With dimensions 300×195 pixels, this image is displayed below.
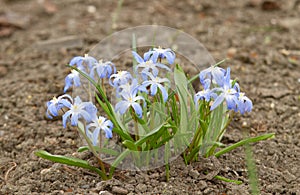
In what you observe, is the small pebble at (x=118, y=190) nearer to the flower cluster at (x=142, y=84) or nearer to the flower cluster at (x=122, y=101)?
the flower cluster at (x=122, y=101)

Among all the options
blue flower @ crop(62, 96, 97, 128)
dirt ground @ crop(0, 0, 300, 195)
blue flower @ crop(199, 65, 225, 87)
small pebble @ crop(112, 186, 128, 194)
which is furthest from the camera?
dirt ground @ crop(0, 0, 300, 195)

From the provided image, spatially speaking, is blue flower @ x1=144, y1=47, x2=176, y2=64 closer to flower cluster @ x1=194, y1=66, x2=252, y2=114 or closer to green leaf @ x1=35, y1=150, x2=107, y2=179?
flower cluster @ x1=194, y1=66, x2=252, y2=114

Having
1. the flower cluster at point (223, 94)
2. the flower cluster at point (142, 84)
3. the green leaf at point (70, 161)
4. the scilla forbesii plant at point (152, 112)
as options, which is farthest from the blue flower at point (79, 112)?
the flower cluster at point (223, 94)

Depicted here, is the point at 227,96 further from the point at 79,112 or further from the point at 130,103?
the point at 79,112

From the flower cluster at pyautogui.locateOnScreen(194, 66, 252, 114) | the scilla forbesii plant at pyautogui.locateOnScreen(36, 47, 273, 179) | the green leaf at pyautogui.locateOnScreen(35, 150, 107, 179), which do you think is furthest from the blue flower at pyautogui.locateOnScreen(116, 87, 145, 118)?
the green leaf at pyautogui.locateOnScreen(35, 150, 107, 179)

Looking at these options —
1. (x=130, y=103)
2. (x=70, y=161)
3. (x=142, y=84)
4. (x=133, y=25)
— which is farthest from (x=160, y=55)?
(x=133, y=25)
